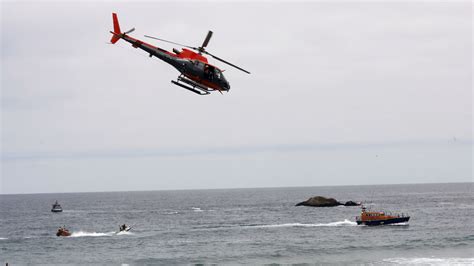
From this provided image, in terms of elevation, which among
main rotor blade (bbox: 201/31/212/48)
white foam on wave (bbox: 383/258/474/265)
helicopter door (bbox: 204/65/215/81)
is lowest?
white foam on wave (bbox: 383/258/474/265)

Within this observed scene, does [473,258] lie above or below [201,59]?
below

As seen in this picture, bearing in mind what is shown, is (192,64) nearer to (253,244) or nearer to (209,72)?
(209,72)

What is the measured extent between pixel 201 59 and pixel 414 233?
2161 inches

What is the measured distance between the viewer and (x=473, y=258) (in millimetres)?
55094

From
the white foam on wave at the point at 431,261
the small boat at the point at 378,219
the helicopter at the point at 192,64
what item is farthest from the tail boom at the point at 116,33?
the small boat at the point at 378,219

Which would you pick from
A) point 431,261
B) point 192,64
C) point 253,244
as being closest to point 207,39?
point 192,64

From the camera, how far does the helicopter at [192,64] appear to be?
34.2 metres

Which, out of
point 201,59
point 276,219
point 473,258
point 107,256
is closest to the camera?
point 201,59

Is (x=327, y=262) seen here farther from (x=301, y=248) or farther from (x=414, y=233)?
(x=414, y=233)

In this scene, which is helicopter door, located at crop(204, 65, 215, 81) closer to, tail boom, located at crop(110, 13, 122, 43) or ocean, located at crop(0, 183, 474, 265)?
tail boom, located at crop(110, 13, 122, 43)

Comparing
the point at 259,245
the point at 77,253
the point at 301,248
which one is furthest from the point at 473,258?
the point at 77,253

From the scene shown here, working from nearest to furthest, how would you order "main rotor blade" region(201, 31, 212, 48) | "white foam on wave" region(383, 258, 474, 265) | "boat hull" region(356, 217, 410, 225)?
"main rotor blade" region(201, 31, 212, 48) < "white foam on wave" region(383, 258, 474, 265) < "boat hull" region(356, 217, 410, 225)

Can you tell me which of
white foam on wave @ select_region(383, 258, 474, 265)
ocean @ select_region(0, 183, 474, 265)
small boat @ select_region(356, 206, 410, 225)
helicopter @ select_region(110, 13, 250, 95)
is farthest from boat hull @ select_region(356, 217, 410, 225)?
helicopter @ select_region(110, 13, 250, 95)

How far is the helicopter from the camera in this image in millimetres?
34188
